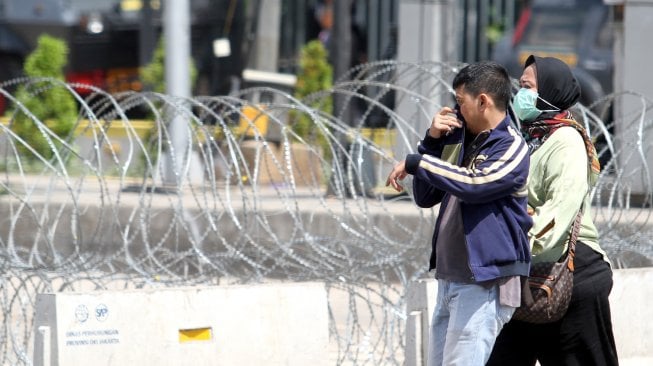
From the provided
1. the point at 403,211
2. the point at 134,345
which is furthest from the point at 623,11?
the point at 134,345

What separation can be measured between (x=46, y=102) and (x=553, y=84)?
13320 mm

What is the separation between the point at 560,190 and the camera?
4.45 meters

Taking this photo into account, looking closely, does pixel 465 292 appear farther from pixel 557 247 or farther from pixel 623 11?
pixel 623 11

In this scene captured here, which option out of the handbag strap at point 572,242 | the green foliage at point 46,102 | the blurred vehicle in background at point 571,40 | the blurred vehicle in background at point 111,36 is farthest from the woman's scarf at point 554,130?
the blurred vehicle in background at point 111,36

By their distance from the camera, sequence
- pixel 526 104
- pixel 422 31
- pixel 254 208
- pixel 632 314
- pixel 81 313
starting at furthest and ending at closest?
pixel 422 31
pixel 254 208
pixel 632 314
pixel 81 313
pixel 526 104

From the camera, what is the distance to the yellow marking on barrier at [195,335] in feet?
18.6

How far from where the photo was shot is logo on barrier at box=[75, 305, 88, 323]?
17.5 feet

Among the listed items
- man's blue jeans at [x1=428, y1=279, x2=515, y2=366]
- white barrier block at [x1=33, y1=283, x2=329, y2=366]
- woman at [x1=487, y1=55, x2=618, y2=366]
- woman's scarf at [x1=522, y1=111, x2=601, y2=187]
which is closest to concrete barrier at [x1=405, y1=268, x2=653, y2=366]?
white barrier block at [x1=33, y1=283, x2=329, y2=366]

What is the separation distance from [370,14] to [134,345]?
48.5 feet

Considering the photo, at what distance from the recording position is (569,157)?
450 centimetres

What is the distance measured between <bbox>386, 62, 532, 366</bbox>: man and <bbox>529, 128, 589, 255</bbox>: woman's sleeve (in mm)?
104

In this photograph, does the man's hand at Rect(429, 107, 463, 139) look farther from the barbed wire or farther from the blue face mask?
the barbed wire

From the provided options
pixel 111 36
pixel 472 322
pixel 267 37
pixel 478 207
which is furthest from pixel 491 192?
pixel 267 37

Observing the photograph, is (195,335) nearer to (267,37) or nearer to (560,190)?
(560,190)
